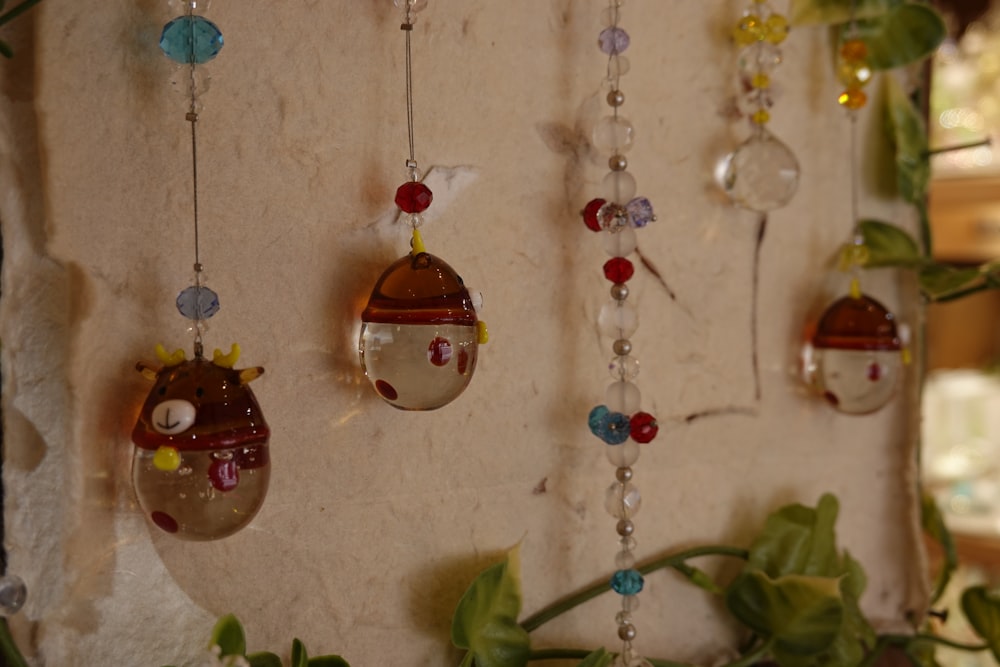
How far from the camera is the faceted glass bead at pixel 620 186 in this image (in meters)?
0.57

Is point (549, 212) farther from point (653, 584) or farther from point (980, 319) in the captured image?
point (980, 319)

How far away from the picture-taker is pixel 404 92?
52 cm

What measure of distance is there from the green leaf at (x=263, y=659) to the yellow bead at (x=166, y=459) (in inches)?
4.7

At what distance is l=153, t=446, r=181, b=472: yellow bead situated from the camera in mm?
408

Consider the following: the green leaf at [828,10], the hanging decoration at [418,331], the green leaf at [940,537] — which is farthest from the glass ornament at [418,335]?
the green leaf at [940,537]

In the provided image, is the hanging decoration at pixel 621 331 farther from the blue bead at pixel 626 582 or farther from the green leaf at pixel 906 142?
the green leaf at pixel 906 142

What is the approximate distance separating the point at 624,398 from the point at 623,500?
6 centimetres

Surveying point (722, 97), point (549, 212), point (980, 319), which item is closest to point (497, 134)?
point (549, 212)

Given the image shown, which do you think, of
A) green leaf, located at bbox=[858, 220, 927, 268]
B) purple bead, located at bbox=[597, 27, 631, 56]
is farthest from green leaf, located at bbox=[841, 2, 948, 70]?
purple bead, located at bbox=[597, 27, 631, 56]

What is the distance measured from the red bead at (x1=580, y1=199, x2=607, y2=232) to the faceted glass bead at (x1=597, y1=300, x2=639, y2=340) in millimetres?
49

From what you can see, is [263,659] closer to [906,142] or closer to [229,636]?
[229,636]

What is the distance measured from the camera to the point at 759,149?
0.64m

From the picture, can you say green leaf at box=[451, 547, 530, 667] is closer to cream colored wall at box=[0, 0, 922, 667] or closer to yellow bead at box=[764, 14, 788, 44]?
cream colored wall at box=[0, 0, 922, 667]

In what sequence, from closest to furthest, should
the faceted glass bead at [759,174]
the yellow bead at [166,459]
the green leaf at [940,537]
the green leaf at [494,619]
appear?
the yellow bead at [166,459] < the green leaf at [494,619] < the faceted glass bead at [759,174] < the green leaf at [940,537]
